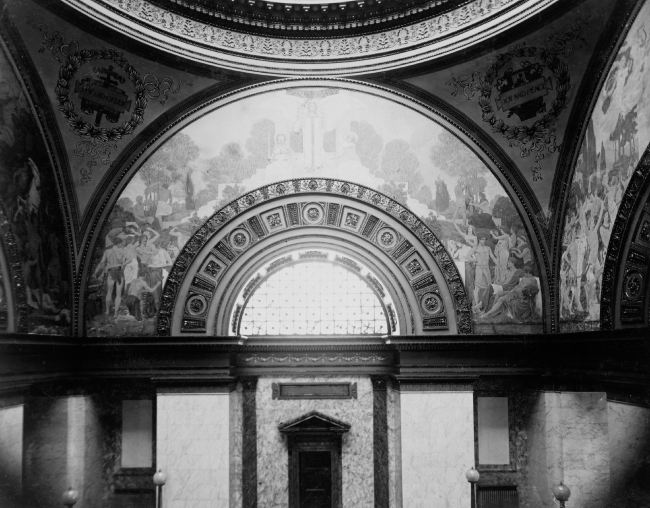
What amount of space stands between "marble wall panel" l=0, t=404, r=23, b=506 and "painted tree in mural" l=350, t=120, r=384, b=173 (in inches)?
384

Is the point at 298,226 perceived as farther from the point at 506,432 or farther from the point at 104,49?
the point at 506,432

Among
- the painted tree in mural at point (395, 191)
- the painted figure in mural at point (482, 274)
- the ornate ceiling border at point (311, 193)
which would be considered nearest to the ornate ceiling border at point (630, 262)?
the painted figure in mural at point (482, 274)

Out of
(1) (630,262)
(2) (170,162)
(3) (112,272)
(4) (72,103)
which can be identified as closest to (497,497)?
(1) (630,262)

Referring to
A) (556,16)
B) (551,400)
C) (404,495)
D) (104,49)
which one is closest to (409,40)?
(556,16)

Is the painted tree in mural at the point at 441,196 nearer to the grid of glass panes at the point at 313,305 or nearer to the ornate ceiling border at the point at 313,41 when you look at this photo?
the grid of glass panes at the point at 313,305

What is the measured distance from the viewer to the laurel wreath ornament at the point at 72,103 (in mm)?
14094

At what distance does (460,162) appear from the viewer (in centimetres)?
1695

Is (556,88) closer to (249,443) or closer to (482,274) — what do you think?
(482,274)

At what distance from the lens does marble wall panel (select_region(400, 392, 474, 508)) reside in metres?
16.4

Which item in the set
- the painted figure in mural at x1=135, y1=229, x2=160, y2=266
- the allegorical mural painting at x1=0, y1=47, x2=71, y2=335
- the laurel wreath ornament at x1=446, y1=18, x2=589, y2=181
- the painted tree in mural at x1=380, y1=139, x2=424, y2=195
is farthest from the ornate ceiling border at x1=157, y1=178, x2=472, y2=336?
the laurel wreath ornament at x1=446, y1=18, x2=589, y2=181

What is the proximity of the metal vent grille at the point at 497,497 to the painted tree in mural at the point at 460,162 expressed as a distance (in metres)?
7.28

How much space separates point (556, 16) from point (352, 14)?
445 cm

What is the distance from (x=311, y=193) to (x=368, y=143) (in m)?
1.92

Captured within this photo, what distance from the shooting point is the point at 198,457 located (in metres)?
16.5
